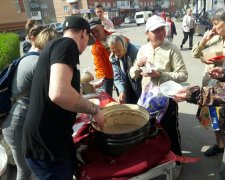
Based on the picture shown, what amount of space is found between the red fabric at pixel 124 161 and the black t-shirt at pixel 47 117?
21 cm

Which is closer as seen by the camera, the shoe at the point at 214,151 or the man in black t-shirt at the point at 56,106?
the man in black t-shirt at the point at 56,106

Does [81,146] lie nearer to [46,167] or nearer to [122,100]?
[46,167]

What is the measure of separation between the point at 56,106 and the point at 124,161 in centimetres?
65

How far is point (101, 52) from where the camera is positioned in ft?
11.8

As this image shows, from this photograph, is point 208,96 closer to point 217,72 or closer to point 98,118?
point 217,72

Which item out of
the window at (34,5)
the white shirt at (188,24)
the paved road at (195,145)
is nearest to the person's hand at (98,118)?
the paved road at (195,145)

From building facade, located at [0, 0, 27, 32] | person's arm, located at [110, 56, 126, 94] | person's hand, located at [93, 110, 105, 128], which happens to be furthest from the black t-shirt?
building facade, located at [0, 0, 27, 32]

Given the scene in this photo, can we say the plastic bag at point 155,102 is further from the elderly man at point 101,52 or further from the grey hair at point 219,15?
the elderly man at point 101,52

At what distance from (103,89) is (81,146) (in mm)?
1917

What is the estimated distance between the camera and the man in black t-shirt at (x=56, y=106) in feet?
4.93

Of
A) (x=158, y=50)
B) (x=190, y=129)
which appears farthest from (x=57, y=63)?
(x=190, y=129)

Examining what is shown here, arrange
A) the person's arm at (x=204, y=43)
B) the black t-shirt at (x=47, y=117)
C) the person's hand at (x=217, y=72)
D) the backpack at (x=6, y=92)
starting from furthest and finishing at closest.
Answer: the person's arm at (x=204, y=43) → the backpack at (x=6, y=92) → the person's hand at (x=217, y=72) → the black t-shirt at (x=47, y=117)

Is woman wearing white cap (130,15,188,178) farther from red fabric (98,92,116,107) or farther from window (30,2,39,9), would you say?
window (30,2,39,9)

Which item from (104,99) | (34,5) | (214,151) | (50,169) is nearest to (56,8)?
(34,5)
